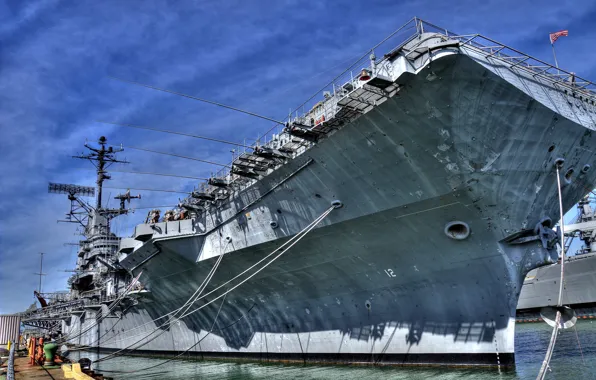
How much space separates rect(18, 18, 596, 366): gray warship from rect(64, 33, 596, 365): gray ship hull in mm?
29

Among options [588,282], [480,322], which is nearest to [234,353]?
[480,322]

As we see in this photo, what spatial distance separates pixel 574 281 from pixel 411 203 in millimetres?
24769

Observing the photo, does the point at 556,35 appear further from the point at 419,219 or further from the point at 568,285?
the point at 568,285

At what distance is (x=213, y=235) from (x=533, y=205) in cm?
873

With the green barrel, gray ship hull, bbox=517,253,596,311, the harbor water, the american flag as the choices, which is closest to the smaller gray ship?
gray ship hull, bbox=517,253,596,311

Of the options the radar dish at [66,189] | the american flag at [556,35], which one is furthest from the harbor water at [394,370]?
the radar dish at [66,189]

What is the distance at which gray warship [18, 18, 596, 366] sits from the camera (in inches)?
317

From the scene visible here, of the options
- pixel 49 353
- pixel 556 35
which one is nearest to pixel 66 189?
pixel 49 353

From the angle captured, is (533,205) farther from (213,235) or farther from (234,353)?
(234,353)

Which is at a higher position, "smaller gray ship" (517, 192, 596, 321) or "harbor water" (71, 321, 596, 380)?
"smaller gray ship" (517, 192, 596, 321)

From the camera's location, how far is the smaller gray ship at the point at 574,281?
26.9 meters

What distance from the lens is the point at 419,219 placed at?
939 cm

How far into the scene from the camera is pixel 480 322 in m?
9.35

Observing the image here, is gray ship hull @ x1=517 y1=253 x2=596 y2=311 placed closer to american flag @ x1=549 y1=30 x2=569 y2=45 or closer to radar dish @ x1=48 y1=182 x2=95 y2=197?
american flag @ x1=549 y1=30 x2=569 y2=45
